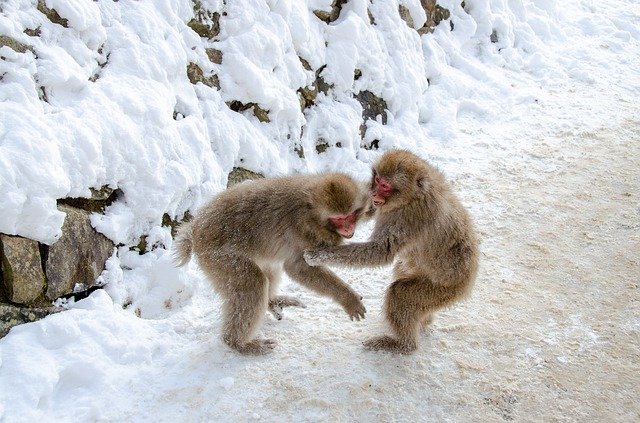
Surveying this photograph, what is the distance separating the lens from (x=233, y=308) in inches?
148

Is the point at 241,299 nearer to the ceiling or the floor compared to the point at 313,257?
nearer to the floor

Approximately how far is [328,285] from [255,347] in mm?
612

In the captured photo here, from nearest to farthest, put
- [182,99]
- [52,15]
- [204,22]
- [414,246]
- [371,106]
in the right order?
[414,246] → [52,15] → [182,99] → [204,22] → [371,106]

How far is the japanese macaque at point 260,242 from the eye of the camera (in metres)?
3.76

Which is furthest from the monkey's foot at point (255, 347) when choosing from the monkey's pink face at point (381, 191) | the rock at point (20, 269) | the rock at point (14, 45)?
the rock at point (14, 45)

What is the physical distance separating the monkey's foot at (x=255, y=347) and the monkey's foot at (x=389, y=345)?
64 cm

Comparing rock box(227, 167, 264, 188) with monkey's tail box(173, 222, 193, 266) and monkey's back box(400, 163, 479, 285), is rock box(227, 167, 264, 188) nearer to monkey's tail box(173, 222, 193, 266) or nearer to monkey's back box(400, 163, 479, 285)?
monkey's tail box(173, 222, 193, 266)

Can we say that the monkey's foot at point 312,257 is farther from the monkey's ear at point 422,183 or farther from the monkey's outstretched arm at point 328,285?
the monkey's ear at point 422,183

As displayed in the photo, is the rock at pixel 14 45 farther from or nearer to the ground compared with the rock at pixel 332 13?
farther from the ground

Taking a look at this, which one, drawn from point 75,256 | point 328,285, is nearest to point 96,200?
point 75,256

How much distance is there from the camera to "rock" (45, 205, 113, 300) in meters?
3.74

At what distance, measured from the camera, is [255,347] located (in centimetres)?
385

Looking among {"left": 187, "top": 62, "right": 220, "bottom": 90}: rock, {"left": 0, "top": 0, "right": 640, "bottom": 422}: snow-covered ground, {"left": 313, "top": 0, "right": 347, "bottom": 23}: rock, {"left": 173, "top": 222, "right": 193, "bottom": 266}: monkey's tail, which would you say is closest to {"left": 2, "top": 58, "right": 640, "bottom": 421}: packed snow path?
{"left": 0, "top": 0, "right": 640, "bottom": 422}: snow-covered ground

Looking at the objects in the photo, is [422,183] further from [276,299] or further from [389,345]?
[276,299]
